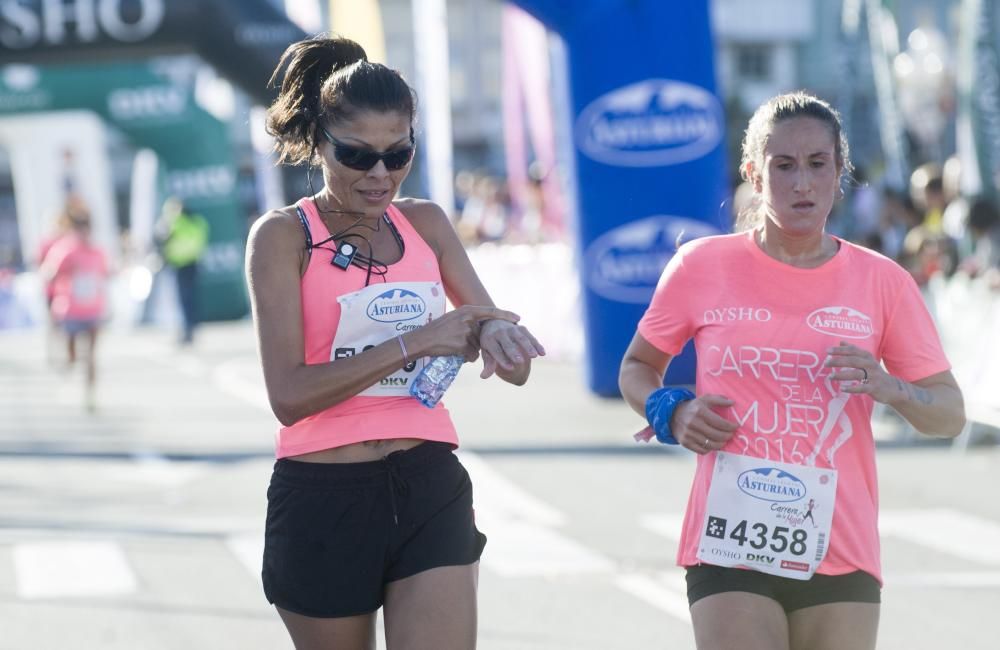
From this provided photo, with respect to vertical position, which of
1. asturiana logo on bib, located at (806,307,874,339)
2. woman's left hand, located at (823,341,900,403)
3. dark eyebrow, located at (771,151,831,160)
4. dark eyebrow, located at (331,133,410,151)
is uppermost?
dark eyebrow, located at (331,133,410,151)

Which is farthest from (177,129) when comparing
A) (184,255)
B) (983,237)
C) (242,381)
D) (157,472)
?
(983,237)

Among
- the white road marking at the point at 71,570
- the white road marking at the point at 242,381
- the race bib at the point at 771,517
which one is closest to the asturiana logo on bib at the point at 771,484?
the race bib at the point at 771,517

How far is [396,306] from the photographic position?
149 inches

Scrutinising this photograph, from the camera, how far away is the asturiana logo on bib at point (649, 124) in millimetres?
13117

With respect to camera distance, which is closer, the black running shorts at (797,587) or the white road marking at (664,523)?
the black running shorts at (797,587)

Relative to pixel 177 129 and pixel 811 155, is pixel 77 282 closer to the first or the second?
pixel 811 155

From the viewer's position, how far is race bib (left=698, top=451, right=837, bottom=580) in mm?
3709

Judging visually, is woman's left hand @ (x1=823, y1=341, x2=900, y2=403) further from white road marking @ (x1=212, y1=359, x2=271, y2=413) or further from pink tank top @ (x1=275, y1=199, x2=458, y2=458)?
white road marking @ (x1=212, y1=359, x2=271, y2=413)

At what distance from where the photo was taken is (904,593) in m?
7.35

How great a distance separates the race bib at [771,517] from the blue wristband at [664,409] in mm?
129

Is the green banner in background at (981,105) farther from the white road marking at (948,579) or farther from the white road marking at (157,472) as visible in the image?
the white road marking at (948,579)

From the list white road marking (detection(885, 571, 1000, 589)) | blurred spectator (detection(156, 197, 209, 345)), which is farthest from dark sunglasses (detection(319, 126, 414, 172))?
blurred spectator (detection(156, 197, 209, 345))

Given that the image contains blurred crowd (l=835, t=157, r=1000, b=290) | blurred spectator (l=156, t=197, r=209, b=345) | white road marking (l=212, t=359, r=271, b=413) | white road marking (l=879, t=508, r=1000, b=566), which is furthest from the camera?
blurred spectator (l=156, t=197, r=209, b=345)

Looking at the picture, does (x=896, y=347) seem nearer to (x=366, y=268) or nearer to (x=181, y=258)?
(x=366, y=268)
